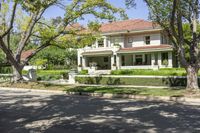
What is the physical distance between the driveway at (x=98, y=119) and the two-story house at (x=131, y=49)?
103ft

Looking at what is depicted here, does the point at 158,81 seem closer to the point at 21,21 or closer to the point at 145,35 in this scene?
the point at 21,21

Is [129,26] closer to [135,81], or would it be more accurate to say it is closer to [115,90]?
[135,81]

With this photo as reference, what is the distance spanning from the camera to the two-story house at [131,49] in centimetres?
4544

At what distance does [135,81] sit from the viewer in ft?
81.8

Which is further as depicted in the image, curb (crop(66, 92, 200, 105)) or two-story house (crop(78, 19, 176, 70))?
two-story house (crop(78, 19, 176, 70))

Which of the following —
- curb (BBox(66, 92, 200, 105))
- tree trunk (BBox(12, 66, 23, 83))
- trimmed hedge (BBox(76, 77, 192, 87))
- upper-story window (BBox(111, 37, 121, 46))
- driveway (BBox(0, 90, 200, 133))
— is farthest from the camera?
upper-story window (BBox(111, 37, 121, 46))

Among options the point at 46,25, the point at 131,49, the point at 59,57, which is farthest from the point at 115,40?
the point at 46,25

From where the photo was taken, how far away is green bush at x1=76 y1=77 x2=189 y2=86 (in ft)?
74.9

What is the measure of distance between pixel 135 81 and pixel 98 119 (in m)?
14.2

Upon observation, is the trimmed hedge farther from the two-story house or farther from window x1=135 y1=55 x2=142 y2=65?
window x1=135 y1=55 x2=142 y2=65

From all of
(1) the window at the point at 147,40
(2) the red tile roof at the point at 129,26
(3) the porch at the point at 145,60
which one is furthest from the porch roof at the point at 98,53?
(1) the window at the point at 147,40

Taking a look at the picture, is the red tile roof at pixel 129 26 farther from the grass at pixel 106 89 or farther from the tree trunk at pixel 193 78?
the tree trunk at pixel 193 78

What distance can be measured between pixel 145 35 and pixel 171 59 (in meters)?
5.37

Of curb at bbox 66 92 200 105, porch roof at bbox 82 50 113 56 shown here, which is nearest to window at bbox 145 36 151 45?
porch roof at bbox 82 50 113 56
